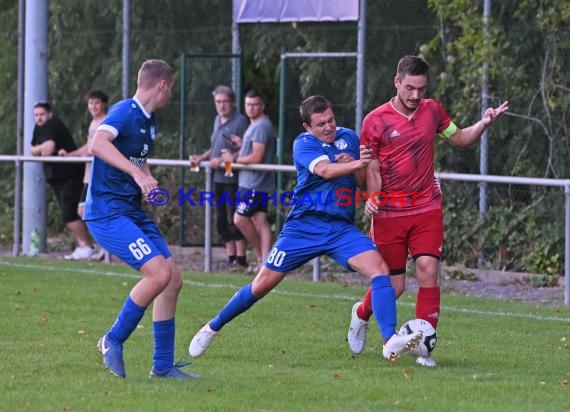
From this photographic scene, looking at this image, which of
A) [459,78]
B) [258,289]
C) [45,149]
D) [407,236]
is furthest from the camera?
[45,149]

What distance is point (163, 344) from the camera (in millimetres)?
8273

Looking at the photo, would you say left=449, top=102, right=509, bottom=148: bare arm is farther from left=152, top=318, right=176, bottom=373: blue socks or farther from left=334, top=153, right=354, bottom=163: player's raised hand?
left=152, top=318, right=176, bottom=373: blue socks

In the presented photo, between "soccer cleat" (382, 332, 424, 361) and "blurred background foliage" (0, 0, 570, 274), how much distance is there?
6339 millimetres

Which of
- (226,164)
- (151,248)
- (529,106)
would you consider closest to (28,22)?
(226,164)

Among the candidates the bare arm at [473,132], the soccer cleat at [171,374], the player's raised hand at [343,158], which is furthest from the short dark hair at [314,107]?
the soccer cleat at [171,374]

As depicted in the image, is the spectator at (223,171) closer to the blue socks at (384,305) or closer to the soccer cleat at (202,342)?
the soccer cleat at (202,342)

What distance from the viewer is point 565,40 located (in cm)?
1478

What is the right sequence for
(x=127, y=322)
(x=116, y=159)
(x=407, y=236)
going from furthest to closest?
(x=407, y=236)
(x=127, y=322)
(x=116, y=159)

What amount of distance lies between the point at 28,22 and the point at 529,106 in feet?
22.1

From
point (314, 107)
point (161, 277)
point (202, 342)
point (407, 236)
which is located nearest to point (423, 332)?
point (407, 236)

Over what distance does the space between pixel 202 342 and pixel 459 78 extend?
7.06m

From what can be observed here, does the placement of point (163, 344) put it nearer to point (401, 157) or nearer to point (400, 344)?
point (400, 344)

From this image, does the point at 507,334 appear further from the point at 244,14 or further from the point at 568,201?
the point at 244,14

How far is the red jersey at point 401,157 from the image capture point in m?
9.27
